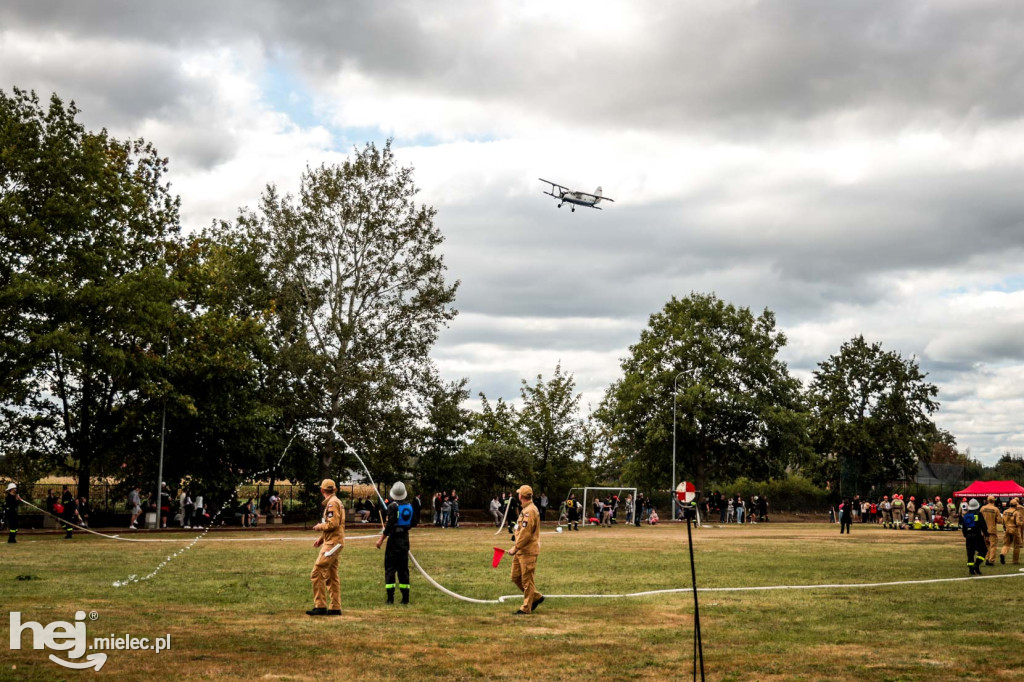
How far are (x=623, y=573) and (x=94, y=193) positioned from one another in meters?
27.5

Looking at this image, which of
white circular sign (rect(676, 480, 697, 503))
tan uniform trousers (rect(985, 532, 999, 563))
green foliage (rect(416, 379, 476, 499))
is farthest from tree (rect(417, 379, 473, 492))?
white circular sign (rect(676, 480, 697, 503))

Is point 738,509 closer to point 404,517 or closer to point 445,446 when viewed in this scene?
point 445,446

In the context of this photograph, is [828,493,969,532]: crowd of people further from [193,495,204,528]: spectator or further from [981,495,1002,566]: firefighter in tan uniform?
[193,495,204,528]: spectator

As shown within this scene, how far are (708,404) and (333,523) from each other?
55.4 m

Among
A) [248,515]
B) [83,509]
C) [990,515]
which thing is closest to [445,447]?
[248,515]

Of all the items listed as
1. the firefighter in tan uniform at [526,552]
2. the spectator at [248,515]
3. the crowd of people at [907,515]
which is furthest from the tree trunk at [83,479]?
the firefighter in tan uniform at [526,552]

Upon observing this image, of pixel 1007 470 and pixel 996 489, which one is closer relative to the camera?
pixel 996 489

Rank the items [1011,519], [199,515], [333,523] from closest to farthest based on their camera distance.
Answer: [333,523] → [1011,519] → [199,515]

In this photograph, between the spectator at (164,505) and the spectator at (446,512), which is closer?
the spectator at (164,505)

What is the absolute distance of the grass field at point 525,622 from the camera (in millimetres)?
10562

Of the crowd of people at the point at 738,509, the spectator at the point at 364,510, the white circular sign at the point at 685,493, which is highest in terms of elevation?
the white circular sign at the point at 685,493

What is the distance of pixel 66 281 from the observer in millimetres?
37000

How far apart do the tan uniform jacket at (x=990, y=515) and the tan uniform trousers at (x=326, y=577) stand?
16.5 metres

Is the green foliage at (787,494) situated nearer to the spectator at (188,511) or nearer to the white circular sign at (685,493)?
the spectator at (188,511)
